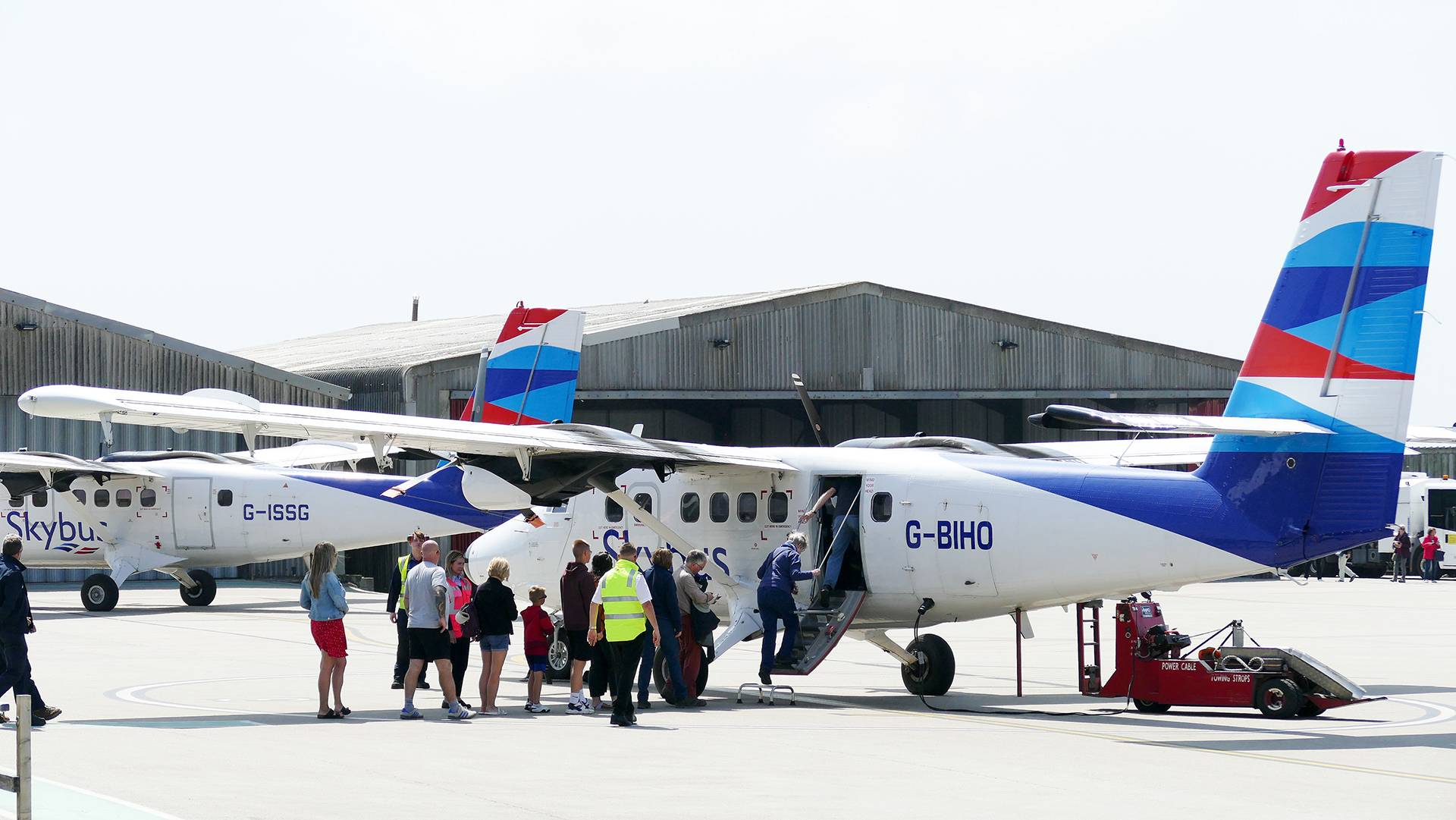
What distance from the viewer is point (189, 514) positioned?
3206cm

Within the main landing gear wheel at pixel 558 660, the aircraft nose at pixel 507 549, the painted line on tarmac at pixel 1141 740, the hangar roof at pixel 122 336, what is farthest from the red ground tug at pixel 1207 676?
the hangar roof at pixel 122 336

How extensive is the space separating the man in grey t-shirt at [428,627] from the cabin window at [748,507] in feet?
13.0

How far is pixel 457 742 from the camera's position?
13664 millimetres

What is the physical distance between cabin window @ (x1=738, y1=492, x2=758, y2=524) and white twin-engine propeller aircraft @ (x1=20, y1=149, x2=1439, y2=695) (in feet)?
0.08

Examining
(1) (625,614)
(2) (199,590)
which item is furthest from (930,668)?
(2) (199,590)

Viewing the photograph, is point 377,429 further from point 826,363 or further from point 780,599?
point 826,363

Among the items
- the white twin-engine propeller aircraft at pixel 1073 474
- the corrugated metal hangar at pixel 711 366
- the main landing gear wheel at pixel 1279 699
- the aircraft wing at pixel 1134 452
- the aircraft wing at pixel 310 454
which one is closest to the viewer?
the white twin-engine propeller aircraft at pixel 1073 474

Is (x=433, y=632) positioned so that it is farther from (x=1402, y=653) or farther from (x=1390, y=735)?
(x=1402, y=653)

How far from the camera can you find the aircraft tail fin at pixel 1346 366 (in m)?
15.4

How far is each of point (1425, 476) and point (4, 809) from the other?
48985 mm

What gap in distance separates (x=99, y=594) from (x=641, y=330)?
1516 centimetres

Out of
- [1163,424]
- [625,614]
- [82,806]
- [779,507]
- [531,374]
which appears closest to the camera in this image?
[82,806]

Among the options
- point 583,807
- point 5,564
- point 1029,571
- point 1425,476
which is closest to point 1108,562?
point 1029,571

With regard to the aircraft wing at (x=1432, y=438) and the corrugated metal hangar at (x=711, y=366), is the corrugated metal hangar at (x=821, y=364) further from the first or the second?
the aircraft wing at (x=1432, y=438)
